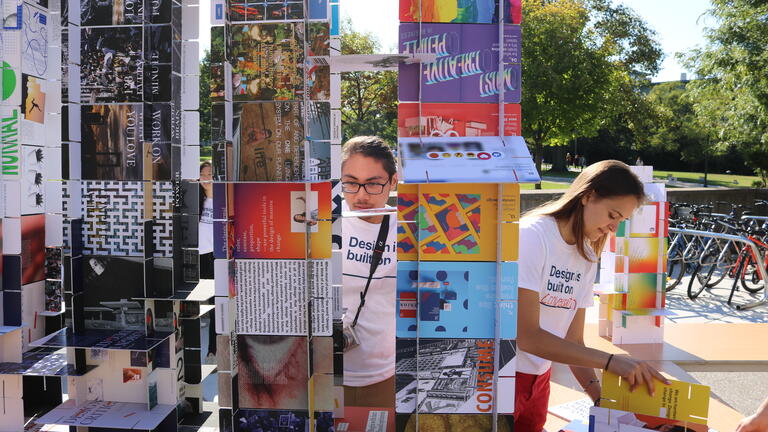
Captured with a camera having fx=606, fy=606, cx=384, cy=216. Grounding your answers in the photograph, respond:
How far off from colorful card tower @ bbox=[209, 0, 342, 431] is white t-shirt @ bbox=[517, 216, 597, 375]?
0.59m

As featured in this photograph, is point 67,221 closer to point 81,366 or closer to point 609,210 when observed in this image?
point 81,366

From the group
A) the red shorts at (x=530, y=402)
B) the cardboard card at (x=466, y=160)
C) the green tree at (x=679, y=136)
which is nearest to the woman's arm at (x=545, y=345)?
the red shorts at (x=530, y=402)

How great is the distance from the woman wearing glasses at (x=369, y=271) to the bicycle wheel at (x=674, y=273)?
4682mm

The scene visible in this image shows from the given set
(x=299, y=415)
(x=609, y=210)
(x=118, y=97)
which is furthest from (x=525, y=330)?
(x=118, y=97)

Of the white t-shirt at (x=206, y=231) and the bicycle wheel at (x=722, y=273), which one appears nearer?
the white t-shirt at (x=206, y=231)

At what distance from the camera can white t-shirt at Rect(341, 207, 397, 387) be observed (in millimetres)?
2490

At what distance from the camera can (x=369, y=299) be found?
2.49 metres

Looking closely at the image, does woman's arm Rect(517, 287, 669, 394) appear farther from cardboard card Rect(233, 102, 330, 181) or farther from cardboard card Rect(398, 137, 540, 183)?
cardboard card Rect(233, 102, 330, 181)

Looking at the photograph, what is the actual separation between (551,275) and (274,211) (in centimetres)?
88

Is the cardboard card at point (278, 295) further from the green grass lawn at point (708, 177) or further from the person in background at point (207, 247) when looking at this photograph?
the green grass lawn at point (708, 177)

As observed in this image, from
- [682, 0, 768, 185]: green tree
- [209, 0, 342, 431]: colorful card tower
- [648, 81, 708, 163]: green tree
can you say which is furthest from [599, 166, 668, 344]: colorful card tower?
[648, 81, 708, 163]: green tree

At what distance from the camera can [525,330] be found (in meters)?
1.79

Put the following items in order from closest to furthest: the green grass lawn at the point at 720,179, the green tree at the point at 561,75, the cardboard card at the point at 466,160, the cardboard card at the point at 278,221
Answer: the cardboard card at the point at 466,160 < the cardboard card at the point at 278,221 < the green tree at the point at 561,75 < the green grass lawn at the point at 720,179

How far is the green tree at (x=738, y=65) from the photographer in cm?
1001
